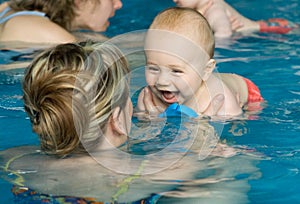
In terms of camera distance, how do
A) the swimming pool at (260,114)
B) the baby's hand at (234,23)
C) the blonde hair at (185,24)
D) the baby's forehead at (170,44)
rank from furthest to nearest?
the baby's hand at (234,23) → the blonde hair at (185,24) → the baby's forehead at (170,44) → the swimming pool at (260,114)

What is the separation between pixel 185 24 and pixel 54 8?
204 centimetres

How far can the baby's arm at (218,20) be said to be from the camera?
19.1 ft

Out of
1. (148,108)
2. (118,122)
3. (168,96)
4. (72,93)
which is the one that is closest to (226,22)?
(148,108)

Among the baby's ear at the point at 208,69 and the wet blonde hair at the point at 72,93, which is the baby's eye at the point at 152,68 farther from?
A: the wet blonde hair at the point at 72,93

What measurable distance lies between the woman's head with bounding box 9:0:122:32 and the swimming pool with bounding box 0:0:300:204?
46 centimetres

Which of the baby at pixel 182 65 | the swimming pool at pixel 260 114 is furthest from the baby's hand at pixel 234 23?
the baby at pixel 182 65

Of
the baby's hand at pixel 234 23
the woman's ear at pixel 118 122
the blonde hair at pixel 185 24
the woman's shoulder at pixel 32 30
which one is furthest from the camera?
the baby's hand at pixel 234 23

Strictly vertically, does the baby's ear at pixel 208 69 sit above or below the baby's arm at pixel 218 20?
above

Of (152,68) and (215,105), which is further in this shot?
(215,105)

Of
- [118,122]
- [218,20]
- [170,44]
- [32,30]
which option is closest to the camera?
[118,122]

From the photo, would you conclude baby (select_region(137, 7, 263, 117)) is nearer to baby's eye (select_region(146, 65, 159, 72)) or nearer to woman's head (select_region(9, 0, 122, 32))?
baby's eye (select_region(146, 65, 159, 72))

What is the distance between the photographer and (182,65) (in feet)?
11.7

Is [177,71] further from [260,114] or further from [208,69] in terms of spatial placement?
[260,114]

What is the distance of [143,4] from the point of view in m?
7.27
